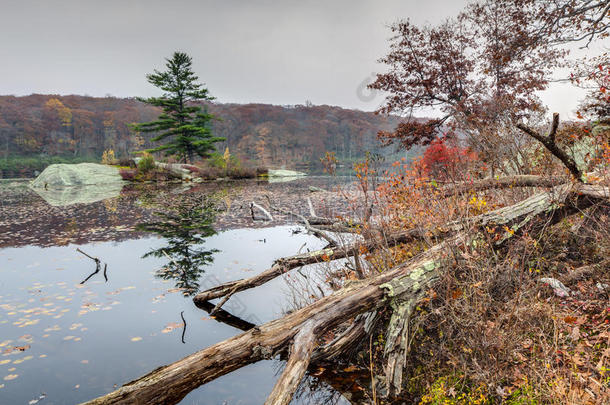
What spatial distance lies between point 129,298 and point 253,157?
66883 millimetres

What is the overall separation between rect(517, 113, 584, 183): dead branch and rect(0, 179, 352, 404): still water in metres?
3.41

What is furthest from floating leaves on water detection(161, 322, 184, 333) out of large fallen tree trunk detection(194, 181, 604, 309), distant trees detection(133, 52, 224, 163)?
distant trees detection(133, 52, 224, 163)

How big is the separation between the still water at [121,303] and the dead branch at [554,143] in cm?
341

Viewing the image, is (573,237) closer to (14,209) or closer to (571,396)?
(571,396)

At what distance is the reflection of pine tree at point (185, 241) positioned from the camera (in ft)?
20.8

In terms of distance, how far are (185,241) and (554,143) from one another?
807 centimetres

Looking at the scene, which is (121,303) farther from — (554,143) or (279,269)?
(554,143)

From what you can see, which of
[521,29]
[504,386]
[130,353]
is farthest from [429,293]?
[521,29]

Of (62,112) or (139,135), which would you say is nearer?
(139,135)

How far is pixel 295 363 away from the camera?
2.49 metres

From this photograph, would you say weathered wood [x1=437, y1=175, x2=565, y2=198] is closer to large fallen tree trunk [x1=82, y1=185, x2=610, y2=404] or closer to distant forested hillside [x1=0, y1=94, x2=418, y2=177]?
large fallen tree trunk [x1=82, y1=185, x2=610, y2=404]

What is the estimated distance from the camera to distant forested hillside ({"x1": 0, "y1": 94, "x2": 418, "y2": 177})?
197 feet

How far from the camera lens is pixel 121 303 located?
511cm

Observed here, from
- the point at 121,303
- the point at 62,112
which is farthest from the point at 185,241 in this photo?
the point at 62,112
